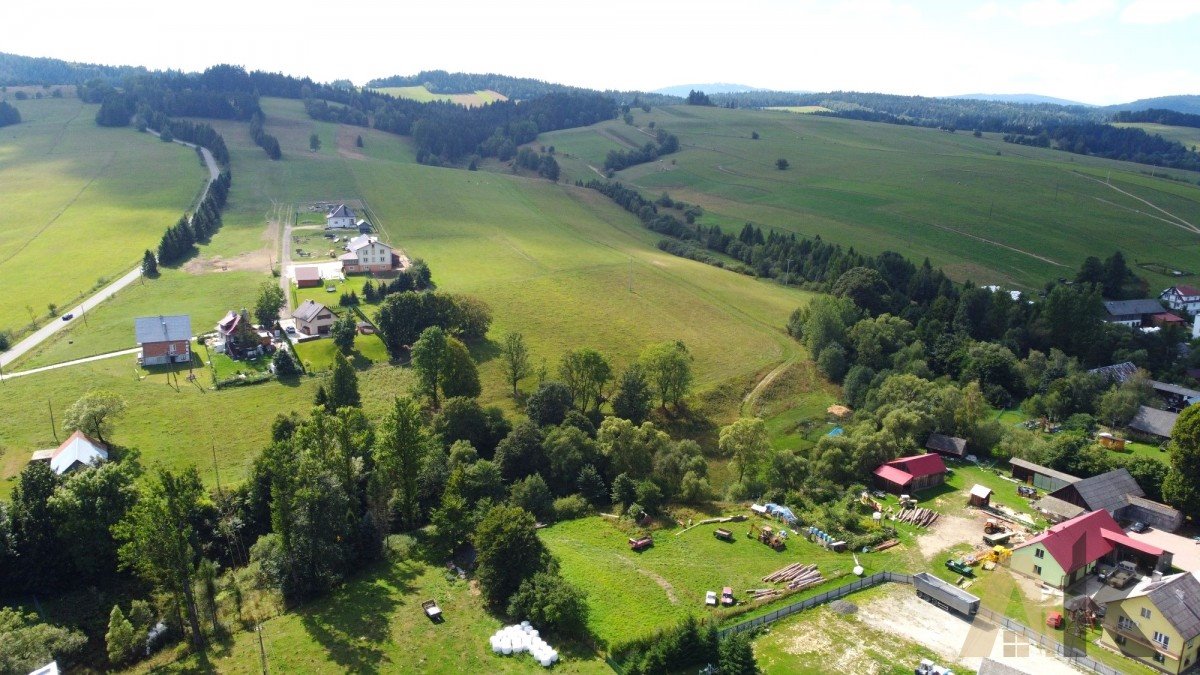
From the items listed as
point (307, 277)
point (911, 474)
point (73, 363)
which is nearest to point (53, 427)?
point (73, 363)

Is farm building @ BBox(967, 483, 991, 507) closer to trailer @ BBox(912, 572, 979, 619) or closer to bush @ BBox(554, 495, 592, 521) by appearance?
trailer @ BBox(912, 572, 979, 619)

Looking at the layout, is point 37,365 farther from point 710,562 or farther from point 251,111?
point 251,111

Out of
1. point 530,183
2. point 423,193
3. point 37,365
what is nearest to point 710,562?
point 37,365

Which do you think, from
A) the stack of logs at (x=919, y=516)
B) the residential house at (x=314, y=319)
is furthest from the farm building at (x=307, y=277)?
the stack of logs at (x=919, y=516)

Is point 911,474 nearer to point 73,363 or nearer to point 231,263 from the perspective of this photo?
point 73,363

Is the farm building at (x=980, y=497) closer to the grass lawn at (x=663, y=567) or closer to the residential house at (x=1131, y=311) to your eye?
the grass lawn at (x=663, y=567)

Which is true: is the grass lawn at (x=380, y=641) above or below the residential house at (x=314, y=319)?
below
